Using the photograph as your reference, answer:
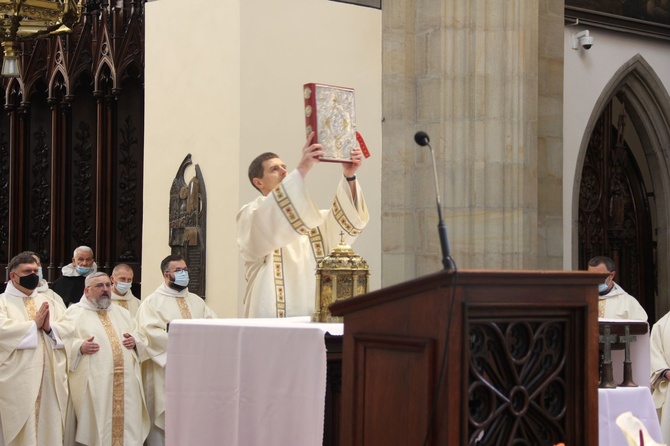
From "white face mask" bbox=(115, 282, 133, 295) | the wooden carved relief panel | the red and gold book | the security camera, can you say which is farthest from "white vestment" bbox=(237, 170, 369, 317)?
the wooden carved relief panel

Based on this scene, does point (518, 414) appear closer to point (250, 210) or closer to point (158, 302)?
point (250, 210)

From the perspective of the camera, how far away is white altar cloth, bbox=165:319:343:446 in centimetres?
423

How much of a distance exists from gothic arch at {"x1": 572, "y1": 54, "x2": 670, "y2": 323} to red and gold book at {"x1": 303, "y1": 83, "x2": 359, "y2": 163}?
20.2ft

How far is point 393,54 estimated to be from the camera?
9773 mm

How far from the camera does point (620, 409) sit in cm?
496

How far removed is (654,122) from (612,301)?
3588 mm

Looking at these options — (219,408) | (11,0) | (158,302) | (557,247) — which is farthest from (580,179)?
(219,408)

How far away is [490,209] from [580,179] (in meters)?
1.81

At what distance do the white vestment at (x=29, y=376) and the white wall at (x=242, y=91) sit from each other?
1.52 metres

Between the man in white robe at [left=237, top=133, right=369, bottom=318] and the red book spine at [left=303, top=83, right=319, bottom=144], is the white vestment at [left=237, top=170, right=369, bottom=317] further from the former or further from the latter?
the red book spine at [left=303, top=83, right=319, bottom=144]

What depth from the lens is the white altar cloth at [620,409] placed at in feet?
16.1

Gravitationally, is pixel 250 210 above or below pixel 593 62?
below

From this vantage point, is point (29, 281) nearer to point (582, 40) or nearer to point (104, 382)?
point (104, 382)

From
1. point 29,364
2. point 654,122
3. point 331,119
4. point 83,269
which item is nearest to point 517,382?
point 331,119
